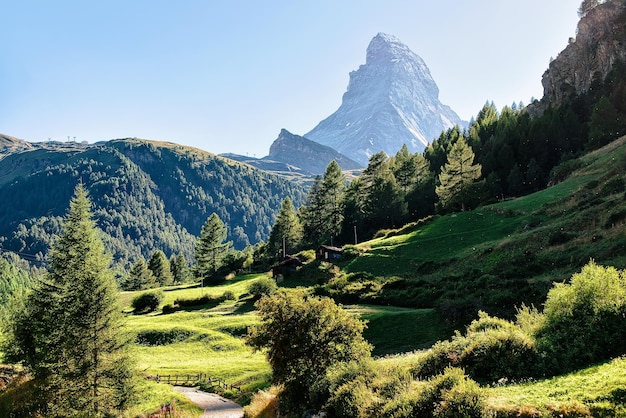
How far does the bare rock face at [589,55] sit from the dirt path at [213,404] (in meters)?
104

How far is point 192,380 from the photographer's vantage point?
36.9m

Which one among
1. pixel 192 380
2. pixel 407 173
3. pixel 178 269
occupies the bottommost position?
pixel 178 269

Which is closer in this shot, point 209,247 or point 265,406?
point 265,406

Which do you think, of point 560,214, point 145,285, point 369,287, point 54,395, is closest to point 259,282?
point 369,287

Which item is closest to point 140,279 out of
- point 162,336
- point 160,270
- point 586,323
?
point 160,270

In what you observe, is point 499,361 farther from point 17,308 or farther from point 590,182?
point 590,182

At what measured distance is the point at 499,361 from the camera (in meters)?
16.6

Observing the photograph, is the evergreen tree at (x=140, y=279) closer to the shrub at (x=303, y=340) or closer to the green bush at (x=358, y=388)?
the shrub at (x=303, y=340)

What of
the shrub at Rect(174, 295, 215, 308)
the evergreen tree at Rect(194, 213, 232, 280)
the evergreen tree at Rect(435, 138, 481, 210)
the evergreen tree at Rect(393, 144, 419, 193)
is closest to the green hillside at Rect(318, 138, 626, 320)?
the evergreen tree at Rect(435, 138, 481, 210)

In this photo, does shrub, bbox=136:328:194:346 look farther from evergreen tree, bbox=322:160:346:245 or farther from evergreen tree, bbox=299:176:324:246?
evergreen tree, bbox=299:176:324:246

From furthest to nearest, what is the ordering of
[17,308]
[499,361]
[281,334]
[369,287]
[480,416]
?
[369,287]
[17,308]
[281,334]
[499,361]
[480,416]

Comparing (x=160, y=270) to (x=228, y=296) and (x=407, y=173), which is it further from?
(x=407, y=173)

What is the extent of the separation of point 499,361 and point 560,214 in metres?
44.5

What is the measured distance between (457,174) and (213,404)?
66099 mm
